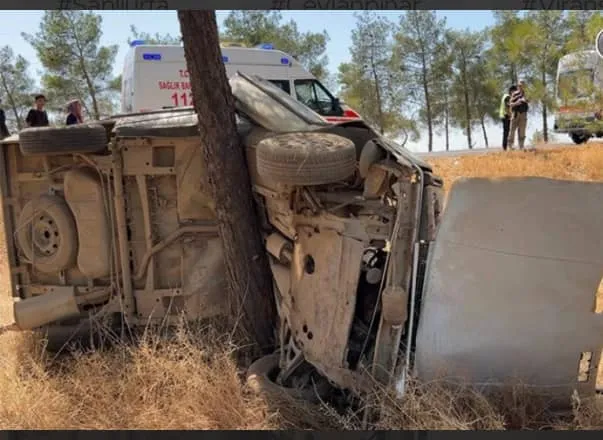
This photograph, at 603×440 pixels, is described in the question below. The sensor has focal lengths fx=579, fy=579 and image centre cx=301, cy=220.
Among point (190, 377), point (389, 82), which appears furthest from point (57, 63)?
point (190, 377)

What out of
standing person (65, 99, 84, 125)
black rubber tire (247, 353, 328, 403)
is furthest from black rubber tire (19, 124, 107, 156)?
standing person (65, 99, 84, 125)

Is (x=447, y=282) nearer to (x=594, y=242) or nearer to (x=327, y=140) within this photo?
(x=594, y=242)

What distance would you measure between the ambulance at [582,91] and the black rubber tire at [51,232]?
8.85m

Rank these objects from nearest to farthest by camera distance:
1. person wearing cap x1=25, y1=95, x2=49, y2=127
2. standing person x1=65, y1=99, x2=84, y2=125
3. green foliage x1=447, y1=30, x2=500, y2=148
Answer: standing person x1=65, y1=99, x2=84, y2=125, person wearing cap x1=25, y1=95, x2=49, y2=127, green foliage x1=447, y1=30, x2=500, y2=148

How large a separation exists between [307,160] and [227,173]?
100cm

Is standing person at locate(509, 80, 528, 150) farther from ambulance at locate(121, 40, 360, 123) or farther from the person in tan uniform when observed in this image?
ambulance at locate(121, 40, 360, 123)

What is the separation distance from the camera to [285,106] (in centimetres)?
442

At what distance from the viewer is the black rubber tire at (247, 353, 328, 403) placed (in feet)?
11.6

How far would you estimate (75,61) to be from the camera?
2728 cm

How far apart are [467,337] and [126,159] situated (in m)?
2.90

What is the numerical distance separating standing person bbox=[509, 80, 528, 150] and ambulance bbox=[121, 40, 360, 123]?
14.6ft

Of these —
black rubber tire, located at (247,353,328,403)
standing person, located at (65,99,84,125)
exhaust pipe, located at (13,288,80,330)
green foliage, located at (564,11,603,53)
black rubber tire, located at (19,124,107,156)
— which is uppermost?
green foliage, located at (564,11,603,53)

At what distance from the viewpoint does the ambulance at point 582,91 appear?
10062 millimetres

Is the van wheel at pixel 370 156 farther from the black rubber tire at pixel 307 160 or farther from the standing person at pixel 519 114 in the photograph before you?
the standing person at pixel 519 114
